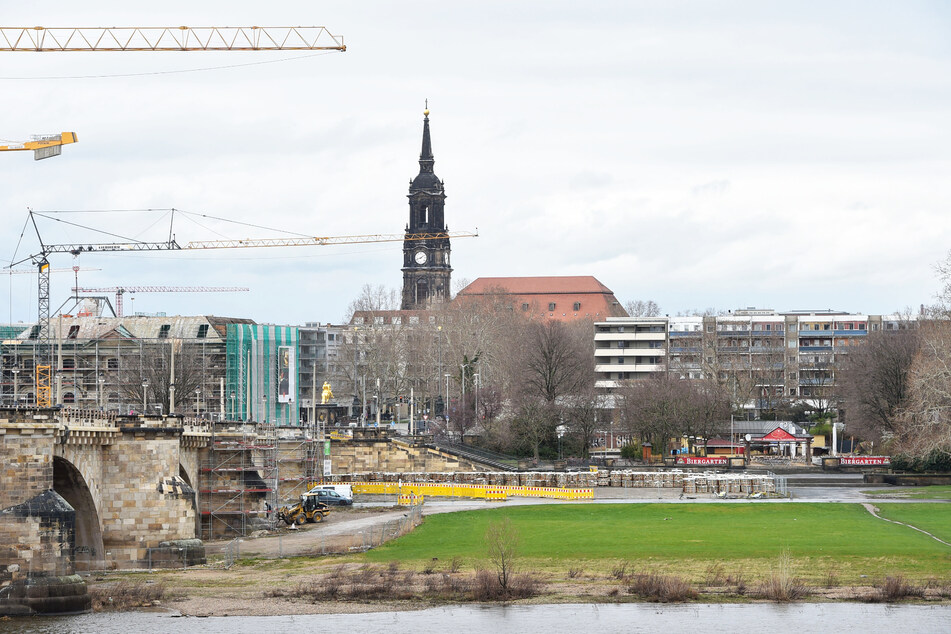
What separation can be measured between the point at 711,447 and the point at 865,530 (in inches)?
2837

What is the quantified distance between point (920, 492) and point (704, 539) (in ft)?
121

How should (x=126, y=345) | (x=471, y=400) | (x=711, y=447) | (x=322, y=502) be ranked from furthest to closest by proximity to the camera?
(x=126, y=345) → (x=471, y=400) → (x=711, y=447) → (x=322, y=502)

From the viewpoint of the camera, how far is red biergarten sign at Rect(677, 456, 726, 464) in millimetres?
129712

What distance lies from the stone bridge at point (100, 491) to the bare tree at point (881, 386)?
65379 millimetres

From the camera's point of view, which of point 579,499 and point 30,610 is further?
point 579,499

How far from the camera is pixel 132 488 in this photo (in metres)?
67.8

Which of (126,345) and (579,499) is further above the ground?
(126,345)

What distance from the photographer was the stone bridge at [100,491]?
55500mm

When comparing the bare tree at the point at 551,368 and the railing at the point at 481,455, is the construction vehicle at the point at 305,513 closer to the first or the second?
the railing at the point at 481,455

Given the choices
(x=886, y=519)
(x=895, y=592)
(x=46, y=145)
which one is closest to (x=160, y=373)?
(x=46, y=145)

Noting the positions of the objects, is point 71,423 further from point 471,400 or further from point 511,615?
point 471,400

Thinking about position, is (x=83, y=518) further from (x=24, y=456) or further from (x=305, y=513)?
(x=305, y=513)

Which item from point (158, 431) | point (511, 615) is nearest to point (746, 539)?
point (511, 615)

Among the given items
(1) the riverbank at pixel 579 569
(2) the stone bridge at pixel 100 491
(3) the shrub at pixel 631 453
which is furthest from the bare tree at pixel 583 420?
(1) the riverbank at pixel 579 569
